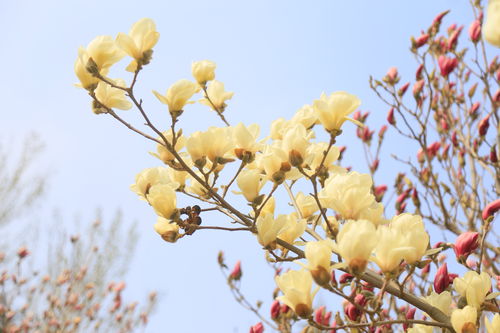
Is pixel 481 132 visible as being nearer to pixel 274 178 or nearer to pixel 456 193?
pixel 456 193

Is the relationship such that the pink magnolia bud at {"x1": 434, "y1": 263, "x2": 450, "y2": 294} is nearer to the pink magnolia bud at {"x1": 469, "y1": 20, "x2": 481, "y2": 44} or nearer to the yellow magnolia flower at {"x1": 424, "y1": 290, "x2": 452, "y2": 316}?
the yellow magnolia flower at {"x1": 424, "y1": 290, "x2": 452, "y2": 316}

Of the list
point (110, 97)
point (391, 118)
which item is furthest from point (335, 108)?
point (391, 118)

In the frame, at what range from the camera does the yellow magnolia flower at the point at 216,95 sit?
117 cm

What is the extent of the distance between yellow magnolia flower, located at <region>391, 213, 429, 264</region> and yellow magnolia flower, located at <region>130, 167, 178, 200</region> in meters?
0.45

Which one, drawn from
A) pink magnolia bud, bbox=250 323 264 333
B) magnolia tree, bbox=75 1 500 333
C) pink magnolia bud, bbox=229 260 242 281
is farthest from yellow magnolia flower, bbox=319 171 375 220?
pink magnolia bud, bbox=229 260 242 281

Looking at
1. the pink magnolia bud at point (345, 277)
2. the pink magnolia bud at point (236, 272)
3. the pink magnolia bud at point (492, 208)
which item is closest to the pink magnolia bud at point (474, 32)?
the pink magnolia bud at point (492, 208)

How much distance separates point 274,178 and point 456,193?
1732 mm

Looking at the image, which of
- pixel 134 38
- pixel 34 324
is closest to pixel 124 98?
pixel 134 38

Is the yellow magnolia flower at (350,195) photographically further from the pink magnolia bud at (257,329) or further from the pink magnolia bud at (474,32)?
the pink magnolia bud at (474,32)

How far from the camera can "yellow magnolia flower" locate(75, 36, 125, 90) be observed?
0.87m

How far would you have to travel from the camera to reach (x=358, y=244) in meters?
0.66

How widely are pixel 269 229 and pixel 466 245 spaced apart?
45cm

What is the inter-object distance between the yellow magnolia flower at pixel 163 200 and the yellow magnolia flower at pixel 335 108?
0.31 meters

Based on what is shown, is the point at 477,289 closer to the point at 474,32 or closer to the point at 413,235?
the point at 413,235
